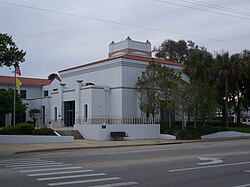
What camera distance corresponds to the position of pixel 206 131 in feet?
130

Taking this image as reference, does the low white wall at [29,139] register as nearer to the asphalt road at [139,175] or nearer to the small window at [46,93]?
the asphalt road at [139,175]

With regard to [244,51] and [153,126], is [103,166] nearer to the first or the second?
[153,126]

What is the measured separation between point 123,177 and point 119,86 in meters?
30.2

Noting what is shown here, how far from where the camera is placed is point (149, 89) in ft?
129

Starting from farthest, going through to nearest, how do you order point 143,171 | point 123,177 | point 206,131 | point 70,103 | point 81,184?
1. point 70,103
2. point 206,131
3. point 143,171
4. point 123,177
5. point 81,184

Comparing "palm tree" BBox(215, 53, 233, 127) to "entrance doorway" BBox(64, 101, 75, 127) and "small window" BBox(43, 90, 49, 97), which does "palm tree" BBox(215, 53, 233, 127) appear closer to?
"entrance doorway" BBox(64, 101, 75, 127)

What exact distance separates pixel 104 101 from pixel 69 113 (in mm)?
5827

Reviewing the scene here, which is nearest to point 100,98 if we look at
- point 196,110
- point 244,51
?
point 196,110

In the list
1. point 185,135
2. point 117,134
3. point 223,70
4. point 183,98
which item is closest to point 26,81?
point 117,134

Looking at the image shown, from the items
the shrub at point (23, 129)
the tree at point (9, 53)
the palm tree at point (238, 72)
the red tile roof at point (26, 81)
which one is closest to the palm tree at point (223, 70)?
the palm tree at point (238, 72)

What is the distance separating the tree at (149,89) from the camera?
38.7m

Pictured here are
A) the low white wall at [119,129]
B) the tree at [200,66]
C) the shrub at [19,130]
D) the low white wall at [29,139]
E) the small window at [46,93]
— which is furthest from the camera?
the small window at [46,93]

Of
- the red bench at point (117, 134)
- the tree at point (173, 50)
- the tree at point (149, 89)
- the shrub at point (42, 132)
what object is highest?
the tree at point (173, 50)

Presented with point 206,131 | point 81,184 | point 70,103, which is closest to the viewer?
point 81,184
